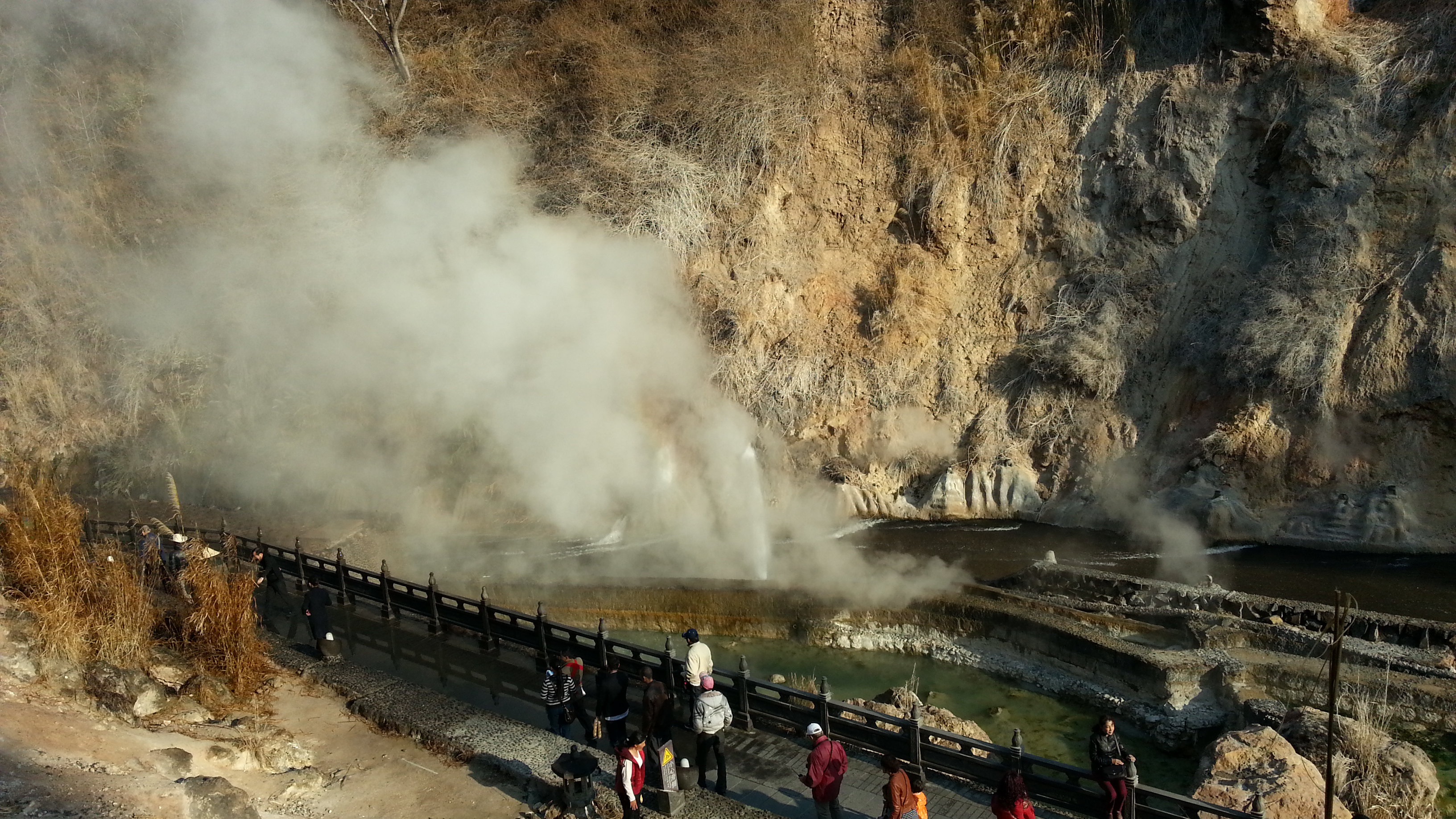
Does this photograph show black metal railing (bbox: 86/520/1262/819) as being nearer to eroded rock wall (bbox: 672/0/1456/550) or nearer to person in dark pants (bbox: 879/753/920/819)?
person in dark pants (bbox: 879/753/920/819)

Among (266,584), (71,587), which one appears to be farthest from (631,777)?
(266,584)

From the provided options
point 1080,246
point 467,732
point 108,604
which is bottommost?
point 467,732

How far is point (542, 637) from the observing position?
9.15m

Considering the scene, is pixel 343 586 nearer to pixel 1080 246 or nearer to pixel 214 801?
pixel 214 801

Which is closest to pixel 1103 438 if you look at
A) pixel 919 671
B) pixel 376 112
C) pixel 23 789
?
pixel 919 671

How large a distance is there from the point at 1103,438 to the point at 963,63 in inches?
378

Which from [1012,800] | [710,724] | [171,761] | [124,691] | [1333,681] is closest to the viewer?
[1333,681]

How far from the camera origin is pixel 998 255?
2002 centimetres

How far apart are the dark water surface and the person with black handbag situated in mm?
6785

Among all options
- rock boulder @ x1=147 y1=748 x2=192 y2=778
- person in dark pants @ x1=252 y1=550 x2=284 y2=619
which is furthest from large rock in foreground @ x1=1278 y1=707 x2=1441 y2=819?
person in dark pants @ x1=252 y1=550 x2=284 y2=619

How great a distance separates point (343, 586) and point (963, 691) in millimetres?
7394

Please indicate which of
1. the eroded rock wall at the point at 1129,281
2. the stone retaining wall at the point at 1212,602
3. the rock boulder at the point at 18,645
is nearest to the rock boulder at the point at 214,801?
the rock boulder at the point at 18,645

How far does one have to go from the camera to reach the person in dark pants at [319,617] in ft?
30.7

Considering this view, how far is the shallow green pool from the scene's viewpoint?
9055 millimetres
